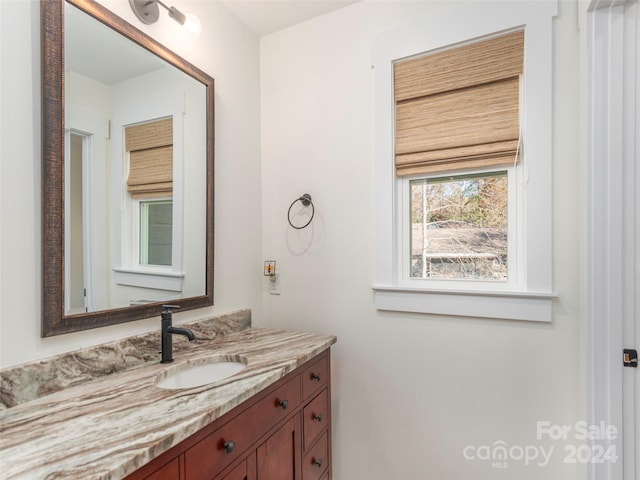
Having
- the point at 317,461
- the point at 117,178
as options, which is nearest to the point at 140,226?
the point at 117,178

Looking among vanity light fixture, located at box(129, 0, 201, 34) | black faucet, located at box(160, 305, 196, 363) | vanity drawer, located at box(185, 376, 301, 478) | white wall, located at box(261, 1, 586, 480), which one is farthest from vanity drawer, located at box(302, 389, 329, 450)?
vanity light fixture, located at box(129, 0, 201, 34)

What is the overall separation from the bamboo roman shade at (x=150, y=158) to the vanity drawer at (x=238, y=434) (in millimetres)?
963

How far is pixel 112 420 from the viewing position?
844 millimetres

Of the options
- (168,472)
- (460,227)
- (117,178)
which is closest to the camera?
(168,472)

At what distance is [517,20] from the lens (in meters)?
1.41

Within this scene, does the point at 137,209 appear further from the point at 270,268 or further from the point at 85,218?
the point at 270,268

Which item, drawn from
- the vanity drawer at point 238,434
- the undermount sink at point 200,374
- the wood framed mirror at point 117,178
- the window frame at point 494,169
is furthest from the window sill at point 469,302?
the wood framed mirror at point 117,178

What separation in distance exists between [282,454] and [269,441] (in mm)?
124

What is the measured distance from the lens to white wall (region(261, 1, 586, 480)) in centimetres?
137

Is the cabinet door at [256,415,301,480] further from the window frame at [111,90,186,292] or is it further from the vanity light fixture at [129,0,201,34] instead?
the vanity light fixture at [129,0,201,34]

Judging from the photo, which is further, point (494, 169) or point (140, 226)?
point (494, 169)

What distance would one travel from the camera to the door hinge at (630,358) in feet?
3.88

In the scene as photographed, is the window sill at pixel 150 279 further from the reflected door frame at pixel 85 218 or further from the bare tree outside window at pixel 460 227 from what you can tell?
the bare tree outside window at pixel 460 227

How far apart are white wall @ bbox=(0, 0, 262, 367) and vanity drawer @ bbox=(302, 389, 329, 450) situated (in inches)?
25.7
